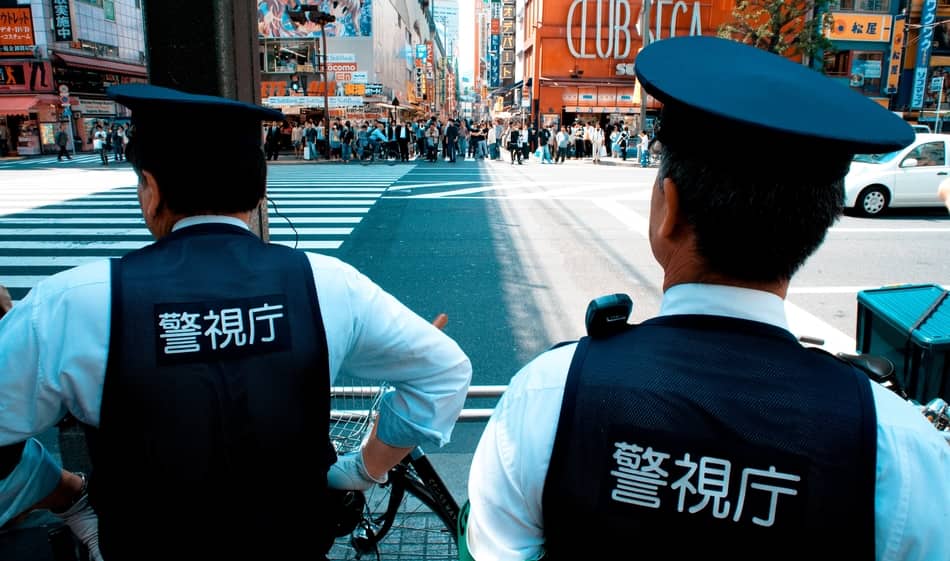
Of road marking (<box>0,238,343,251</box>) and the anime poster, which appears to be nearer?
road marking (<box>0,238,343,251</box>)

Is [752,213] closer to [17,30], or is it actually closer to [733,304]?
[733,304]

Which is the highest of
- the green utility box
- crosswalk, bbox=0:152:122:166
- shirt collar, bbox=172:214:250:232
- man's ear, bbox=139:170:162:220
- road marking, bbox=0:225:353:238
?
man's ear, bbox=139:170:162:220

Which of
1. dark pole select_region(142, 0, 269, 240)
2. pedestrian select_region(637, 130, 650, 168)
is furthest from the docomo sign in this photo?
dark pole select_region(142, 0, 269, 240)

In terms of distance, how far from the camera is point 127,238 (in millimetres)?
10188

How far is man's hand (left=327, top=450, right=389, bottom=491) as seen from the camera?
6.41 feet

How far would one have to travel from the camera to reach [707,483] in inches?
38.3

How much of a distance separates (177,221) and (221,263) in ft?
0.58

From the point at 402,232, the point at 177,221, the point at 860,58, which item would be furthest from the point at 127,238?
the point at 860,58

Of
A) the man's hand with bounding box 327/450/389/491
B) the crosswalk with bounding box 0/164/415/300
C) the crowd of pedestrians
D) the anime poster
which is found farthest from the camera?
the anime poster

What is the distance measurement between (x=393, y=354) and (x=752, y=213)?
92 cm

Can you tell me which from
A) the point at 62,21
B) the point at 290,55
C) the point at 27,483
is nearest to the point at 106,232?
the point at 27,483

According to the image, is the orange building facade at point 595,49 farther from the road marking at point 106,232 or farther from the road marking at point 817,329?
the road marking at point 817,329

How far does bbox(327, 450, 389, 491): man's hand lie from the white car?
1252cm

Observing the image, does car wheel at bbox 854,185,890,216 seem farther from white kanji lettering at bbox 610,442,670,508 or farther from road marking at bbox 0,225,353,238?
white kanji lettering at bbox 610,442,670,508
